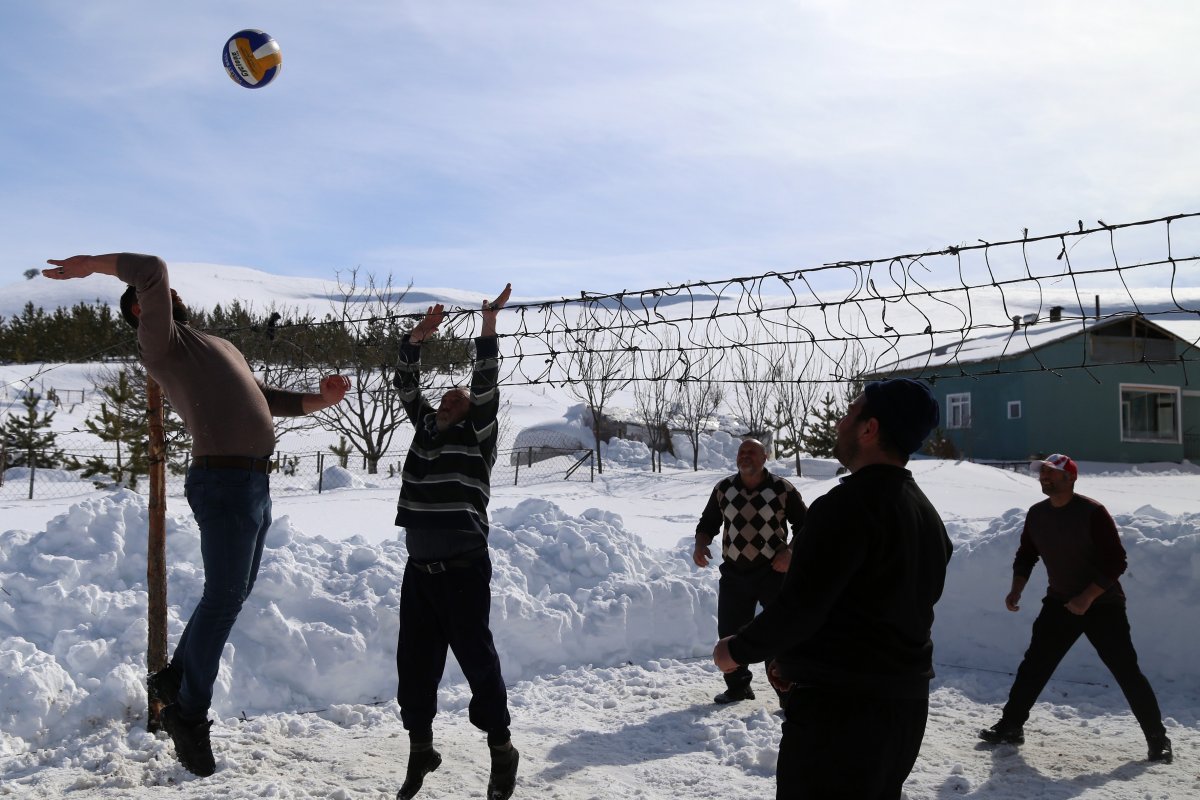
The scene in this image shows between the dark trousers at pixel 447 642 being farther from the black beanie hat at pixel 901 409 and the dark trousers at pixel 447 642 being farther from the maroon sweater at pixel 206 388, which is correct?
the black beanie hat at pixel 901 409

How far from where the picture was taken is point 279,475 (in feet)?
89.8

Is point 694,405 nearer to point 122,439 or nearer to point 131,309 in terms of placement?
point 122,439

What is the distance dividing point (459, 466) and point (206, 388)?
1174 mm

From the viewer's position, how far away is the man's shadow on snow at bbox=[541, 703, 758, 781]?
5.69 meters

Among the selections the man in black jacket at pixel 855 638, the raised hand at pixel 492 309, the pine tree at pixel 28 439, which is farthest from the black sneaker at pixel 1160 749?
the pine tree at pixel 28 439

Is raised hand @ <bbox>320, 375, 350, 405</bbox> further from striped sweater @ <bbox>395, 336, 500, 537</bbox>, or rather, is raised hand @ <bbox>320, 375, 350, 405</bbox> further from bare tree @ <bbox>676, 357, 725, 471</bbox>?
bare tree @ <bbox>676, 357, 725, 471</bbox>

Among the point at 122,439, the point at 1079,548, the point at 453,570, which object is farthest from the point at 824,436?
the point at 453,570

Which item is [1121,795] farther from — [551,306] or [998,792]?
[551,306]

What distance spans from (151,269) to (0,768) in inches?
128

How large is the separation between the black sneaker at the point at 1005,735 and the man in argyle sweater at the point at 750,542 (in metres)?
1.63

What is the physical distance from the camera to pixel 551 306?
17.5 feet

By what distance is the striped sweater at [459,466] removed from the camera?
4.46 metres

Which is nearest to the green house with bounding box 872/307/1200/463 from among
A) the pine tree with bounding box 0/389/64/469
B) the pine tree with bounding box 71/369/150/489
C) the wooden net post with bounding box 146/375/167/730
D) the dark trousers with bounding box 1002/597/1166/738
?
the pine tree with bounding box 71/369/150/489

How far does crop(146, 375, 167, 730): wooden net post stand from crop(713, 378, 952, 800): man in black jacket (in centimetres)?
385
